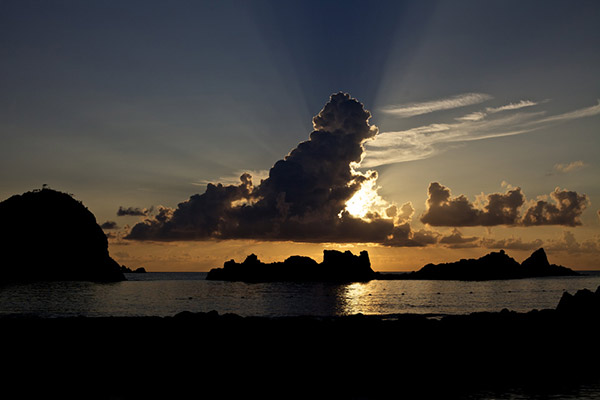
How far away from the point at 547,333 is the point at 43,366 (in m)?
37.1

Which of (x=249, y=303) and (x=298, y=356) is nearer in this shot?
(x=298, y=356)

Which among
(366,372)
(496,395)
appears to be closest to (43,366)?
(366,372)

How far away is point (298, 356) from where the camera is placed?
32656 mm

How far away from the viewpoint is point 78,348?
33844 mm

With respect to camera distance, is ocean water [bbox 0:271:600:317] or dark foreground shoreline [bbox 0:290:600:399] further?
ocean water [bbox 0:271:600:317]

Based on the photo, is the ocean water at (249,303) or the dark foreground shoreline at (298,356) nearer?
the dark foreground shoreline at (298,356)

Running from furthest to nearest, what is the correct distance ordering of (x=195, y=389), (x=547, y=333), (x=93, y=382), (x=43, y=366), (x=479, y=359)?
(x=547, y=333), (x=479, y=359), (x=43, y=366), (x=93, y=382), (x=195, y=389)

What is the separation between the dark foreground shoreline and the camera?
88.7 ft

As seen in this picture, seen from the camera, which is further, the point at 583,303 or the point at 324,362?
the point at 583,303

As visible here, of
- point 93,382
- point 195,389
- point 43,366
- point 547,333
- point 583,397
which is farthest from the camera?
point 547,333

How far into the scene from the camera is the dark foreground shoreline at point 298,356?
27047 mm

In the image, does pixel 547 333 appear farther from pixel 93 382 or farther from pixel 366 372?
pixel 93 382

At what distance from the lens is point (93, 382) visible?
2817 centimetres

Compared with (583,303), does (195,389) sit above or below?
below
